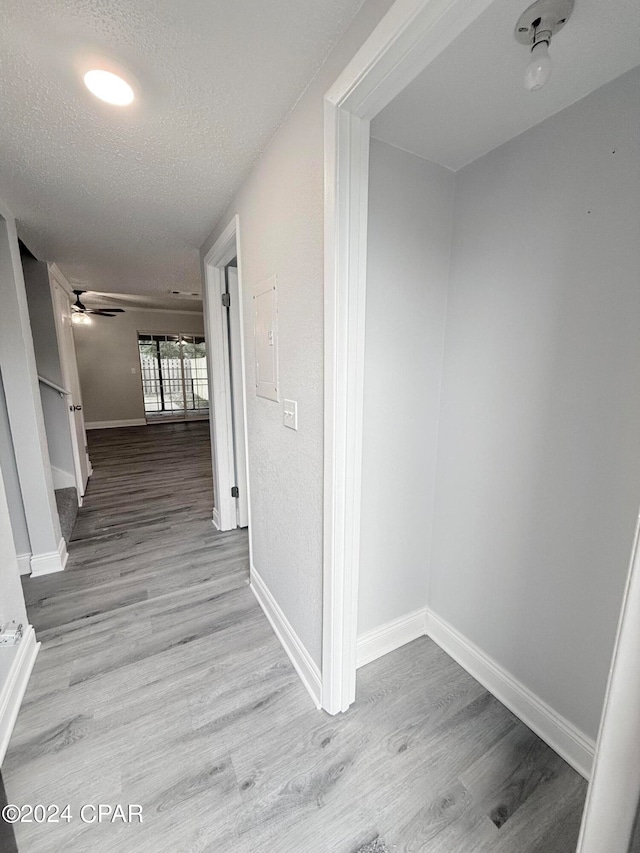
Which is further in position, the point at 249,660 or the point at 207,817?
the point at 249,660

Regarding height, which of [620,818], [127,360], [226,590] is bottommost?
[226,590]

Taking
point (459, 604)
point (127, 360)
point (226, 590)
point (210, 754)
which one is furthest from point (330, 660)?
point (127, 360)

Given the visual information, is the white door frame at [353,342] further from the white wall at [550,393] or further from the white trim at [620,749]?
the white wall at [550,393]

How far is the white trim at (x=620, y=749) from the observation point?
0.56 meters

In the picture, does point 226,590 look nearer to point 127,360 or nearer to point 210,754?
point 210,754

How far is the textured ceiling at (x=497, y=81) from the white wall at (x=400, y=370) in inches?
5.1

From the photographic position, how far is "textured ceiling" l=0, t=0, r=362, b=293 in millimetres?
913

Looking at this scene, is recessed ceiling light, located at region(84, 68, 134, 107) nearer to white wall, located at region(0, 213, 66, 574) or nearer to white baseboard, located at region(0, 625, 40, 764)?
white wall, located at region(0, 213, 66, 574)

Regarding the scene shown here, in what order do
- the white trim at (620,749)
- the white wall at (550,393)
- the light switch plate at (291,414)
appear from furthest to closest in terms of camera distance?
1. the light switch plate at (291,414)
2. the white wall at (550,393)
3. the white trim at (620,749)

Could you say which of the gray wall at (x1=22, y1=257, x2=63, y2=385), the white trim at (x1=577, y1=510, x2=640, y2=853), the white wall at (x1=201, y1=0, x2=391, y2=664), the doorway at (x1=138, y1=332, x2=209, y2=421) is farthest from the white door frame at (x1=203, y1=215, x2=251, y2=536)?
the doorway at (x1=138, y1=332, x2=209, y2=421)

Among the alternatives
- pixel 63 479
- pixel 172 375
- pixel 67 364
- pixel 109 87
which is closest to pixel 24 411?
pixel 63 479

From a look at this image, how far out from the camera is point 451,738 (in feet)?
4.31

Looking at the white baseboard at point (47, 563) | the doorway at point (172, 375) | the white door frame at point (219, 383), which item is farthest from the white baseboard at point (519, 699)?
the doorway at point (172, 375)

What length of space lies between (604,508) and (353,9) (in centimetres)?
158
